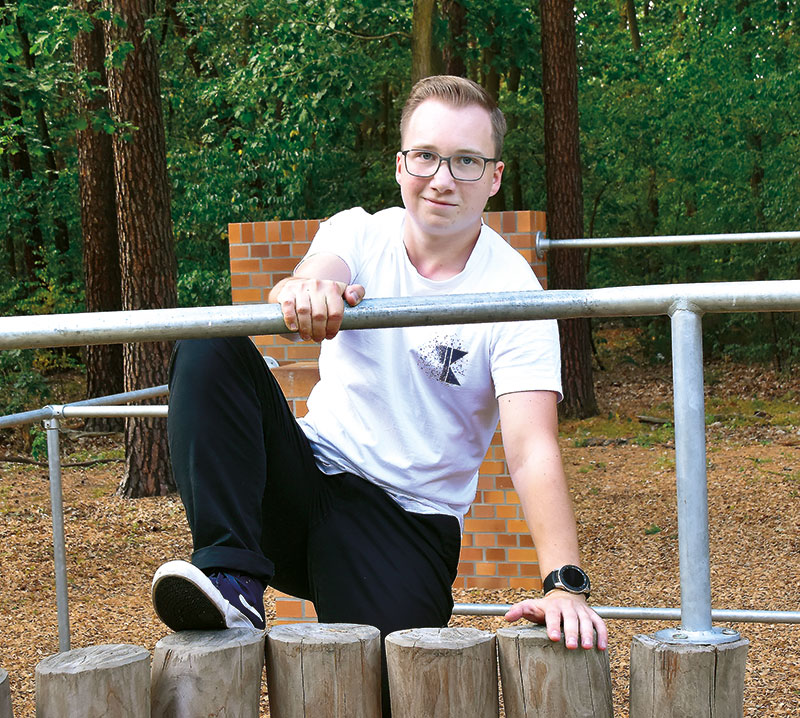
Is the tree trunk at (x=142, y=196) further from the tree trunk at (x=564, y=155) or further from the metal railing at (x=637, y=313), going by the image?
the metal railing at (x=637, y=313)

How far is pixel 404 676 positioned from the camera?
152 cm

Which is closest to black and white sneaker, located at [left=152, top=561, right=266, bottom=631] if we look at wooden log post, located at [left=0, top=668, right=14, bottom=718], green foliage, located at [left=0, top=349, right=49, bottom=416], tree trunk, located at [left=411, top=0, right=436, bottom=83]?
wooden log post, located at [left=0, top=668, right=14, bottom=718]

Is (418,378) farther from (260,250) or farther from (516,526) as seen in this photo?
(516,526)

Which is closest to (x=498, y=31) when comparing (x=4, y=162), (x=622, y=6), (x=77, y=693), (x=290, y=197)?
(x=290, y=197)

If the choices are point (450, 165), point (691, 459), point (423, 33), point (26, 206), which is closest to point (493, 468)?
point (450, 165)

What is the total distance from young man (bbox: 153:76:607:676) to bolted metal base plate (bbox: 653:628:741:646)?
429mm

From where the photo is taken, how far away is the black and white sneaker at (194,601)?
1550 millimetres

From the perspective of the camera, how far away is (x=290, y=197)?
41.7 feet

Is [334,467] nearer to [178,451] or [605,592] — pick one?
[178,451]

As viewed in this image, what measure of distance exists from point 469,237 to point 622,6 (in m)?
19.9

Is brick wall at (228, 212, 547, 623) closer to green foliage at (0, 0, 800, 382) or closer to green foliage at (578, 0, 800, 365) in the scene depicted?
green foliage at (0, 0, 800, 382)

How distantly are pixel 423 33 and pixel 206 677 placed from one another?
33.7 ft

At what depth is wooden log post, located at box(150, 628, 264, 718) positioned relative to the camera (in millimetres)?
1518

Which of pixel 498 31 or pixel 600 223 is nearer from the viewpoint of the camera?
pixel 498 31
